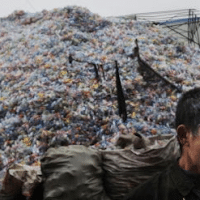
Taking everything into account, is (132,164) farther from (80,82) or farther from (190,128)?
(80,82)

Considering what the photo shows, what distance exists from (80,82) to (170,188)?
4.02 metres

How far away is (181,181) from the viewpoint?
1.49 metres

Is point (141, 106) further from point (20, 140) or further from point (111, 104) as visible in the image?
point (20, 140)

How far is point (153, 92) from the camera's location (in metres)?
5.09

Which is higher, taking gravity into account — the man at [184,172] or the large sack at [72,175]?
the man at [184,172]

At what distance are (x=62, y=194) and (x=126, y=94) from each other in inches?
121

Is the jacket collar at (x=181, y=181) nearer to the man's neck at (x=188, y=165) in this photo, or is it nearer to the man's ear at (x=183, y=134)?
the man's neck at (x=188, y=165)

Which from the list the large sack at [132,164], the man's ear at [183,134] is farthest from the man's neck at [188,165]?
the large sack at [132,164]

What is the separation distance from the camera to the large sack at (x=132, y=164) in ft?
8.30

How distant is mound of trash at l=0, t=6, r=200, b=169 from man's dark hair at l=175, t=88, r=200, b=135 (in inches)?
87.0

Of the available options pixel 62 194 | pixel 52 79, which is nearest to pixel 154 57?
pixel 52 79

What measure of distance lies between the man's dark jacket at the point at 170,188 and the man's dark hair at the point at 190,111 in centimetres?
28

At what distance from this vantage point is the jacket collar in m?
1.45

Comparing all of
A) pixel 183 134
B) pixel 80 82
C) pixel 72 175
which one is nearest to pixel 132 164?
pixel 72 175
